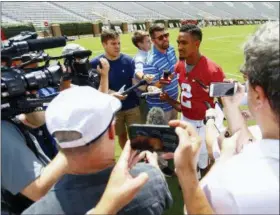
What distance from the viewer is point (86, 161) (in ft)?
5.15

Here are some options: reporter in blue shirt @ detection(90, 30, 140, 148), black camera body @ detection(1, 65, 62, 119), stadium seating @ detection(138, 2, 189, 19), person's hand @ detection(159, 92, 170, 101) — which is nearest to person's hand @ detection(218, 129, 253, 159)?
black camera body @ detection(1, 65, 62, 119)

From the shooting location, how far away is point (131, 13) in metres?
49.1

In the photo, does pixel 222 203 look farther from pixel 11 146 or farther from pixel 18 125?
pixel 18 125

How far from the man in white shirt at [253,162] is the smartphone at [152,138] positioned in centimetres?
10

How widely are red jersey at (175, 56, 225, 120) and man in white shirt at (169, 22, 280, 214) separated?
2578 mm

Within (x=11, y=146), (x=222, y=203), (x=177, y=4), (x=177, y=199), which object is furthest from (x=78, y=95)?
(x=177, y=4)

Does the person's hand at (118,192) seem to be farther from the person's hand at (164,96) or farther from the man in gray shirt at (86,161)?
the person's hand at (164,96)

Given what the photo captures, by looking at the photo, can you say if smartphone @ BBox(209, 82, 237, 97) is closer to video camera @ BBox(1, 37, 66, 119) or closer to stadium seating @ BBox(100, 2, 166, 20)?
video camera @ BBox(1, 37, 66, 119)

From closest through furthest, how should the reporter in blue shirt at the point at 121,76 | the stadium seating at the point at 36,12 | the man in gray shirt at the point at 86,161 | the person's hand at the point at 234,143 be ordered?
the man in gray shirt at the point at 86,161, the person's hand at the point at 234,143, the reporter in blue shirt at the point at 121,76, the stadium seating at the point at 36,12

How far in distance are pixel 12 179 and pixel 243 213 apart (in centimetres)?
118

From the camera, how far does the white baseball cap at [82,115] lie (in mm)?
1541

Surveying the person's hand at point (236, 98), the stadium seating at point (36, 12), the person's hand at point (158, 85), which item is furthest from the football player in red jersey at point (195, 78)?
the stadium seating at point (36, 12)

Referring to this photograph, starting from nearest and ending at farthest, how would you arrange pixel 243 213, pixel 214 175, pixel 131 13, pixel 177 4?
pixel 243 213 < pixel 214 175 < pixel 131 13 < pixel 177 4

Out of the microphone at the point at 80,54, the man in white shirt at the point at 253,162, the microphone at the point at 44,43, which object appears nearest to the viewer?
the man in white shirt at the point at 253,162
